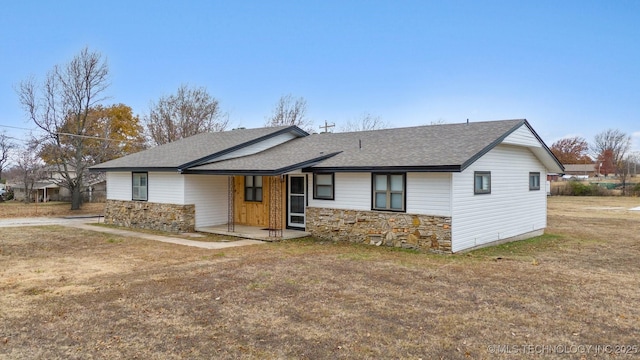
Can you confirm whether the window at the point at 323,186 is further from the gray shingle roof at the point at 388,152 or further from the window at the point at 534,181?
the window at the point at 534,181

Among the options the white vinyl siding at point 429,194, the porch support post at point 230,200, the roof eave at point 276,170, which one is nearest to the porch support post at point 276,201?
the porch support post at point 230,200

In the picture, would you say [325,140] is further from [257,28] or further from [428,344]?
[428,344]

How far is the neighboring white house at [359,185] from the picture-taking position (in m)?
10.9

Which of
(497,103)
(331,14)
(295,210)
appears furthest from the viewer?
(497,103)

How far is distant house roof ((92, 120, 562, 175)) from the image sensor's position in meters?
10.9

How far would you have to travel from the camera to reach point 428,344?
4691 mm

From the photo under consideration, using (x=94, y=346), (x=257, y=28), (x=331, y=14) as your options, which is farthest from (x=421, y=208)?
(x=257, y=28)

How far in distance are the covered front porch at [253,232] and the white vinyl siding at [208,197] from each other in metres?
0.38

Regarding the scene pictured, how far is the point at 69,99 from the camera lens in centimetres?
2423

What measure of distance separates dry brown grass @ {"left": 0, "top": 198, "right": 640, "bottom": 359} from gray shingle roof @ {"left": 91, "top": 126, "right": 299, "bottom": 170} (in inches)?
192

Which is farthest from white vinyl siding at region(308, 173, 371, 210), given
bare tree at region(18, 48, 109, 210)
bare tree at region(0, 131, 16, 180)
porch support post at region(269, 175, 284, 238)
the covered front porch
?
bare tree at region(0, 131, 16, 180)

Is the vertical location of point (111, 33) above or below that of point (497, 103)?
above

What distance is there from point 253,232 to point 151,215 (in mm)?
4687

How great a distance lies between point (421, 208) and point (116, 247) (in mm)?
8581
